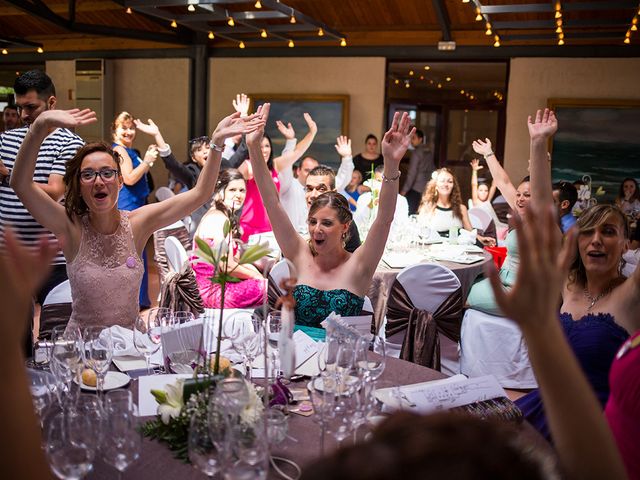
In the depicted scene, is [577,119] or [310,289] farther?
[577,119]

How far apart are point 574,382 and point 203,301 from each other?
3.42 metres

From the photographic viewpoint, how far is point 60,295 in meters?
3.22

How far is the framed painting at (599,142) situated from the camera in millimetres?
10320

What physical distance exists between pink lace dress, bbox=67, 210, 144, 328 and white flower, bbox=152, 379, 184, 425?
4.08ft

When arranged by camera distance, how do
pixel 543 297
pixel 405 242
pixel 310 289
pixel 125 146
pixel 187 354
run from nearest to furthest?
pixel 543 297
pixel 187 354
pixel 310 289
pixel 405 242
pixel 125 146

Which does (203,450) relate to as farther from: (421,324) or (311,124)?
(311,124)

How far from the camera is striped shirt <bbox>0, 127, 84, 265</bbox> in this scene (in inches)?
145

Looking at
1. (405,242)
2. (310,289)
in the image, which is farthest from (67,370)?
(405,242)

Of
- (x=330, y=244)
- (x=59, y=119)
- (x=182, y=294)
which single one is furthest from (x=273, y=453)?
(x=182, y=294)

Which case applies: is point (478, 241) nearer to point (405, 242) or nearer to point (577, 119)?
point (405, 242)

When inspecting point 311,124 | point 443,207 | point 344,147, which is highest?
point 311,124

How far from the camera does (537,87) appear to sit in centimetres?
1056

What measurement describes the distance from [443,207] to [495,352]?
8.01 feet

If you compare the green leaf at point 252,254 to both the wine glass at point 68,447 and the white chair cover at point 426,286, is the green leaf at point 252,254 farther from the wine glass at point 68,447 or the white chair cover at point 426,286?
the white chair cover at point 426,286
